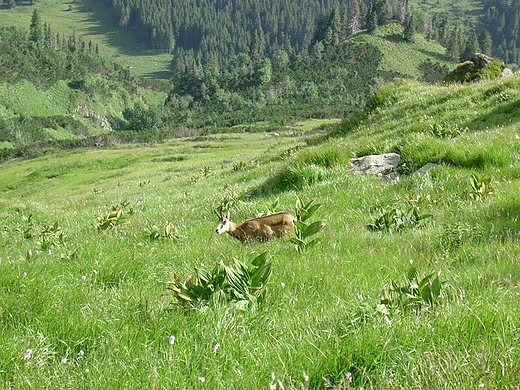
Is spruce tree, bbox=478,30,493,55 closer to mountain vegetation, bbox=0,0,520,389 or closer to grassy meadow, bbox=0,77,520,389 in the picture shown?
mountain vegetation, bbox=0,0,520,389

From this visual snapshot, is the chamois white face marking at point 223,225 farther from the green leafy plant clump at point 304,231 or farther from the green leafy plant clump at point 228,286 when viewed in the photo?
the green leafy plant clump at point 228,286

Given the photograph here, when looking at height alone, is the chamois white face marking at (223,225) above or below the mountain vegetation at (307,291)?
below

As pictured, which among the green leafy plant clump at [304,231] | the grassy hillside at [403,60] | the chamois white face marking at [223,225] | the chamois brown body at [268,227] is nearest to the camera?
the green leafy plant clump at [304,231]

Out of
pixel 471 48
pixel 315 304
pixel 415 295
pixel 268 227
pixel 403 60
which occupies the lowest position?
pixel 403 60

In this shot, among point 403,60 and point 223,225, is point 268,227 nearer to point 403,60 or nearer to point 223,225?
point 223,225

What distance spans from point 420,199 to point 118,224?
20.9 feet

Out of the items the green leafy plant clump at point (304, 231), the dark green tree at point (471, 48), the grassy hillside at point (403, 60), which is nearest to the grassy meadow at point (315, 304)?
the green leafy plant clump at point (304, 231)

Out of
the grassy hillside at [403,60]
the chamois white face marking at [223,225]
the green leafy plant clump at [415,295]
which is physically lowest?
the grassy hillside at [403,60]

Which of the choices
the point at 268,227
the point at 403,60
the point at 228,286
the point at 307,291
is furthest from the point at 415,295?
the point at 403,60

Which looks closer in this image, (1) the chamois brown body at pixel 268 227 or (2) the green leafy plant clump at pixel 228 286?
(2) the green leafy plant clump at pixel 228 286

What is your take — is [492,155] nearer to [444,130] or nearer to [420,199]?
[420,199]

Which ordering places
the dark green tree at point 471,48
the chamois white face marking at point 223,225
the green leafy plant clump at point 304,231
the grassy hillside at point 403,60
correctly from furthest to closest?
the dark green tree at point 471,48 → the grassy hillside at point 403,60 → the chamois white face marking at point 223,225 → the green leafy plant clump at point 304,231

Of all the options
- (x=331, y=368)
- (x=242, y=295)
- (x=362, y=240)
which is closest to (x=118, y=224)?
(x=362, y=240)

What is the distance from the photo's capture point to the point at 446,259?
530cm
